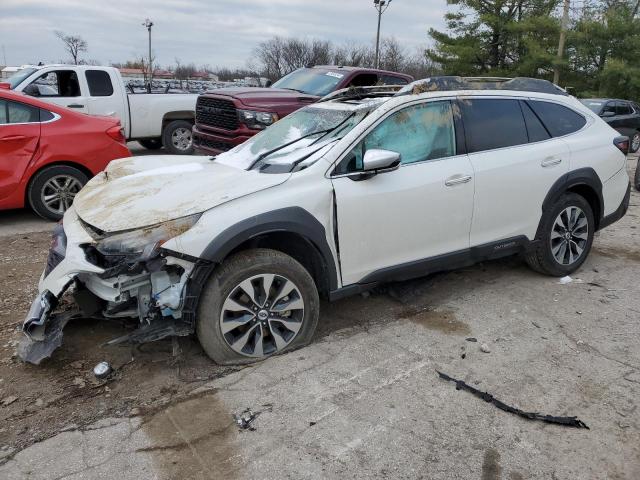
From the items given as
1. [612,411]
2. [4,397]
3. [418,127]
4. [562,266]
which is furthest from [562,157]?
[4,397]

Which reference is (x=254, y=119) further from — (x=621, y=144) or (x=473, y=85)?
(x=621, y=144)

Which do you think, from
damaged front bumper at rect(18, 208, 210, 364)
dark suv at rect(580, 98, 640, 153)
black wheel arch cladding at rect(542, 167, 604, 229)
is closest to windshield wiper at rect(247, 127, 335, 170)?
damaged front bumper at rect(18, 208, 210, 364)

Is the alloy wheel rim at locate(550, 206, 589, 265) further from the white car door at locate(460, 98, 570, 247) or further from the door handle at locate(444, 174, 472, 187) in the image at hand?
the door handle at locate(444, 174, 472, 187)

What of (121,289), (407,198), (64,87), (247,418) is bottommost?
(247,418)

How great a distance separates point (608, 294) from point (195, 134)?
21.3ft

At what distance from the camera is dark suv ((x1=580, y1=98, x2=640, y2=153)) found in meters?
16.8

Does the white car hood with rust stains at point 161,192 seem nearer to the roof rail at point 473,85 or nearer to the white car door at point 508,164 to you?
the roof rail at point 473,85

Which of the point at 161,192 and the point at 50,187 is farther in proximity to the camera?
the point at 50,187

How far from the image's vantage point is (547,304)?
15.0 ft

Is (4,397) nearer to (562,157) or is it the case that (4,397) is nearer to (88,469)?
(88,469)

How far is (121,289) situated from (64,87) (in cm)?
857

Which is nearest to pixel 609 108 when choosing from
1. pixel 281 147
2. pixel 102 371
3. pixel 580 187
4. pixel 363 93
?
pixel 580 187

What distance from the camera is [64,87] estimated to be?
1023 cm

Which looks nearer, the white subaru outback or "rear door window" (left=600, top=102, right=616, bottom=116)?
the white subaru outback
